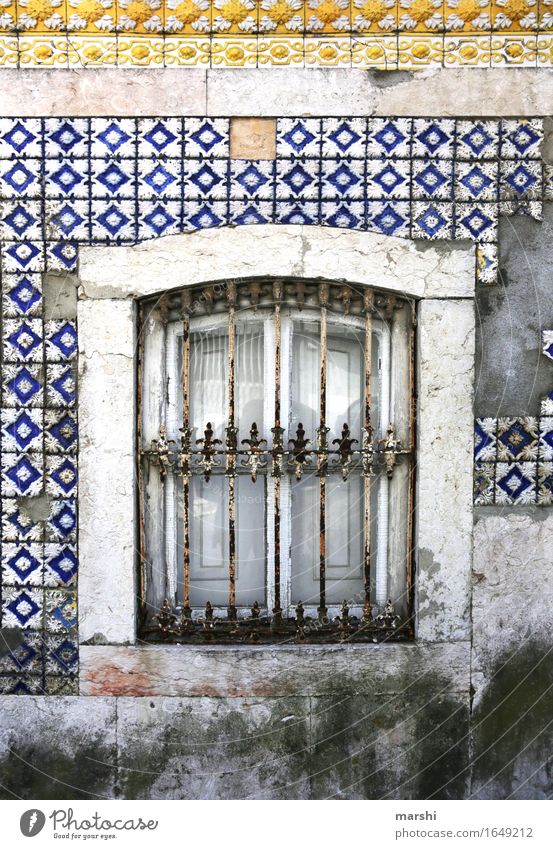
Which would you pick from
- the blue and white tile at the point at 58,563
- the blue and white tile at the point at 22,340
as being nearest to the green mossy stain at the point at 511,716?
the blue and white tile at the point at 58,563

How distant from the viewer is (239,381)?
3377 mm

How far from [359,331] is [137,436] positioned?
43.6 inches

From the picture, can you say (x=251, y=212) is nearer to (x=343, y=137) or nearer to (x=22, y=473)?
(x=343, y=137)

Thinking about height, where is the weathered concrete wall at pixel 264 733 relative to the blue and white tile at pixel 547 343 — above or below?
below

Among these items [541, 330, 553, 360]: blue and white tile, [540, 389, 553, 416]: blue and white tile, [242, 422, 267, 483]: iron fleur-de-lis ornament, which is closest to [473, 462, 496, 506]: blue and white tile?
[540, 389, 553, 416]: blue and white tile

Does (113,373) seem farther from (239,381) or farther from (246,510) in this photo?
(246,510)

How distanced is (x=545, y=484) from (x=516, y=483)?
0.13 meters

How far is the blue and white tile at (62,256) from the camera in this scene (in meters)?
3.17

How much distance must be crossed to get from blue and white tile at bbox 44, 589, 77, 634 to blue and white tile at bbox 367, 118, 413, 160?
7.61ft

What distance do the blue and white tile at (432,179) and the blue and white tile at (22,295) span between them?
168 centimetres

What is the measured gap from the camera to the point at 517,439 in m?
3.23

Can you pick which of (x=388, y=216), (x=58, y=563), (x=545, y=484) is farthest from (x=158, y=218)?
(x=545, y=484)

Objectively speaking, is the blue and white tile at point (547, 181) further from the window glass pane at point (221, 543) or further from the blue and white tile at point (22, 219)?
the blue and white tile at point (22, 219)

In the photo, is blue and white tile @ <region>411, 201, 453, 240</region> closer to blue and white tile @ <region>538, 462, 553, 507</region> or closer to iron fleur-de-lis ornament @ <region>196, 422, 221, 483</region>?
blue and white tile @ <region>538, 462, 553, 507</region>
